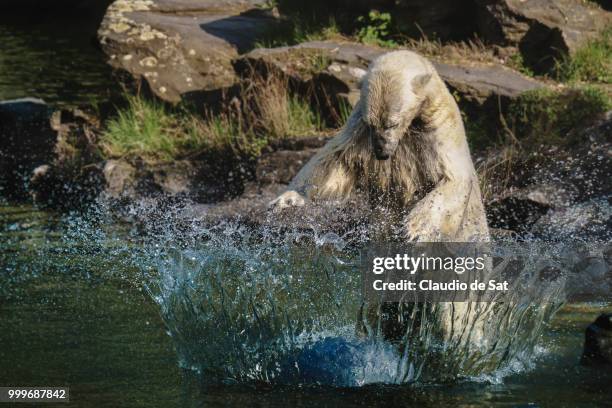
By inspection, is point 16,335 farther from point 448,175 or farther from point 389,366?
point 448,175

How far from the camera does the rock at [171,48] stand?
13758mm

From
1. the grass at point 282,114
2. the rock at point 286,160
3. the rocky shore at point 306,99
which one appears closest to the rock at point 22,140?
the rocky shore at point 306,99

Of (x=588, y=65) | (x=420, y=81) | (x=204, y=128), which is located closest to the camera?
(x=420, y=81)

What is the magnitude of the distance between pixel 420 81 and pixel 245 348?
1.88 meters

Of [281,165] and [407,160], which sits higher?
[407,160]

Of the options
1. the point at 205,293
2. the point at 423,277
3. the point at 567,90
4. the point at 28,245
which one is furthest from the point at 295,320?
the point at 567,90

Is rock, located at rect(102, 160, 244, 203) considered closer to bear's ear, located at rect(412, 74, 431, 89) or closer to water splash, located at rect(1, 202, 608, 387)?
water splash, located at rect(1, 202, 608, 387)

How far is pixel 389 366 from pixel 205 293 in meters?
1.25

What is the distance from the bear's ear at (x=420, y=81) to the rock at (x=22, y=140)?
27.7 ft

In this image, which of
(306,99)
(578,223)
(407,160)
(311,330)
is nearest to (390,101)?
(407,160)

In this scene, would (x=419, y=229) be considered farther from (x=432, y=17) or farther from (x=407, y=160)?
(x=432, y=17)

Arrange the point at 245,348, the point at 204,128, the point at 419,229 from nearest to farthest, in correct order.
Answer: the point at 419,229, the point at 245,348, the point at 204,128

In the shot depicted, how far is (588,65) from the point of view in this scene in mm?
12336

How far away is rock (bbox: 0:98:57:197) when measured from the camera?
13.5 m
